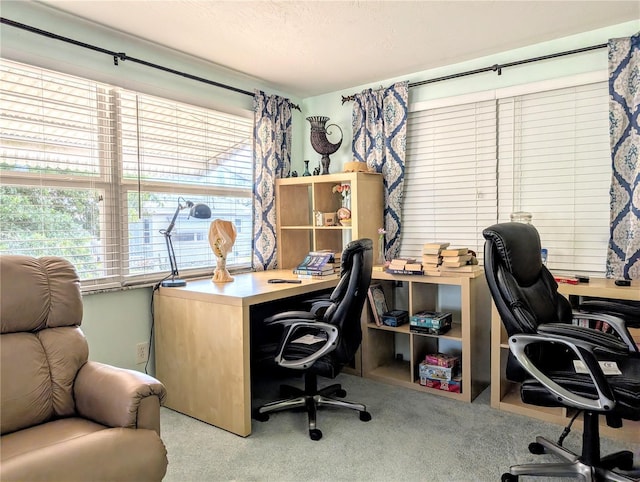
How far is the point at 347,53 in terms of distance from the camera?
3.01m

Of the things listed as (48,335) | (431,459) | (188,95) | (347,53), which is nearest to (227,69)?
(188,95)

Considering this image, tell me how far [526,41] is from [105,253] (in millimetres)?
2997

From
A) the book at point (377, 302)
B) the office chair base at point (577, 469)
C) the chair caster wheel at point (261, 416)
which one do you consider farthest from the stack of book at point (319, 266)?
the office chair base at point (577, 469)

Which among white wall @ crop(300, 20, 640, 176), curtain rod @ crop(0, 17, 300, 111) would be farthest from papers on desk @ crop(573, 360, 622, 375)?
curtain rod @ crop(0, 17, 300, 111)

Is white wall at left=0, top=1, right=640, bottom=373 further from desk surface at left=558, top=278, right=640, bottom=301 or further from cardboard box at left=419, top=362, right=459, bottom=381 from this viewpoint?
cardboard box at left=419, top=362, right=459, bottom=381

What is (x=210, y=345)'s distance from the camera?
2.52 m

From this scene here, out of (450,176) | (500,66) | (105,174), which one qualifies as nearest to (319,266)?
(450,176)

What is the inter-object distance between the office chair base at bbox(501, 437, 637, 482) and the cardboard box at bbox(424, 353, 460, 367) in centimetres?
95

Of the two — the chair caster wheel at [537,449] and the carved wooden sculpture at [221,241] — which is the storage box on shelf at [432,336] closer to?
the chair caster wheel at [537,449]

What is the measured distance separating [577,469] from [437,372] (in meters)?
1.15

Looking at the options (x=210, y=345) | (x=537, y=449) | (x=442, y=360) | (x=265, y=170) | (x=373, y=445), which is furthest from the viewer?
(x=265, y=170)

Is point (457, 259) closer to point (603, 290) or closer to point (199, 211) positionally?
point (603, 290)

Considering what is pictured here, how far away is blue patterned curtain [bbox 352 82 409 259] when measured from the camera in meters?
3.44

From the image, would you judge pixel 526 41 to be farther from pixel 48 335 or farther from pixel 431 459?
pixel 48 335
